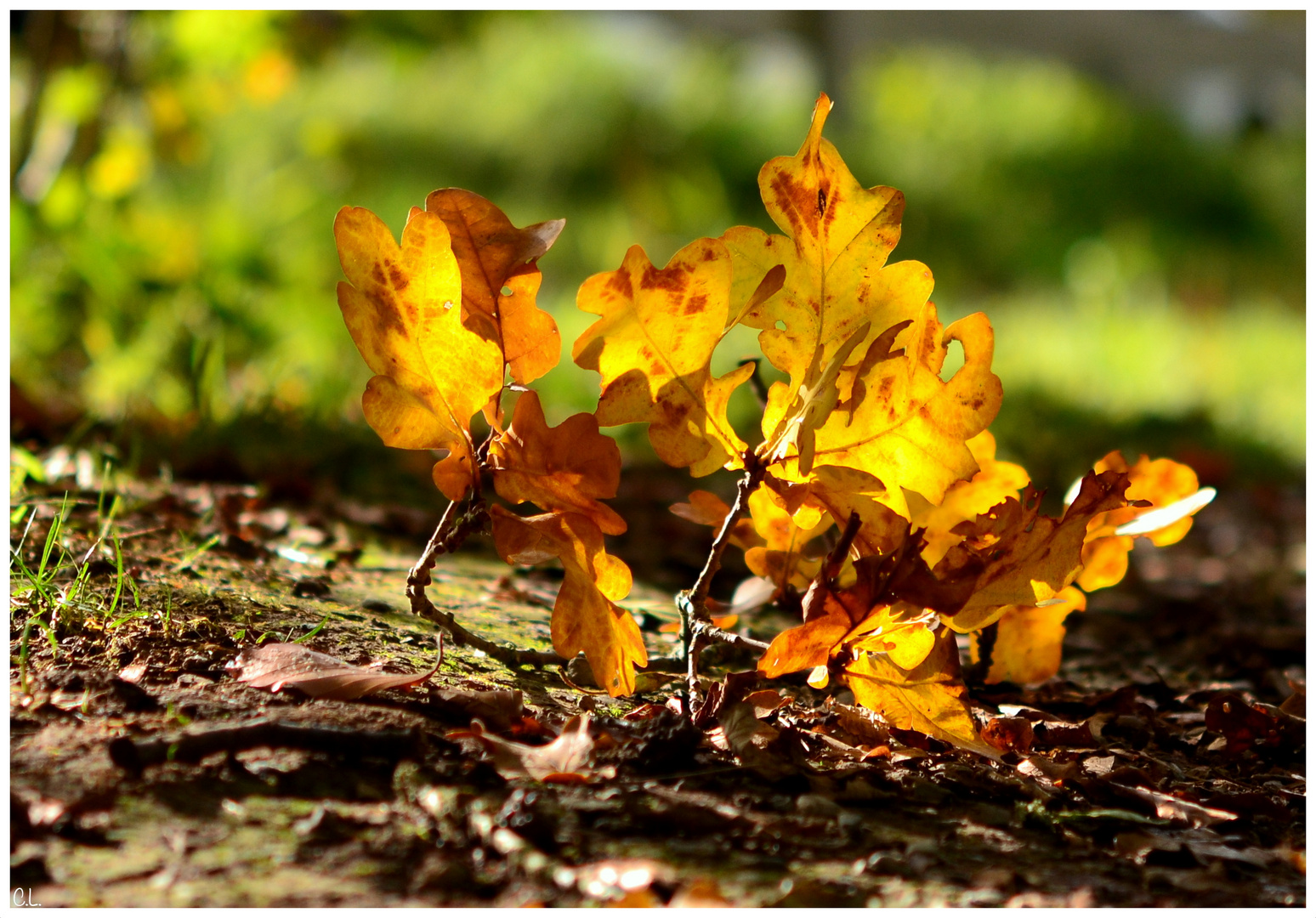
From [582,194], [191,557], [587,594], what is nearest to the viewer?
[587,594]

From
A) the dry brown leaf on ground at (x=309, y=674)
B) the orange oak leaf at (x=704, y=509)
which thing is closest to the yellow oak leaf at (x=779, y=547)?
the orange oak leaf at (x=704, y=509)

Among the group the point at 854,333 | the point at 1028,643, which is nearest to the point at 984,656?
the point at 1028,643

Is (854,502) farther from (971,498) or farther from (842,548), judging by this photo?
(971,498)

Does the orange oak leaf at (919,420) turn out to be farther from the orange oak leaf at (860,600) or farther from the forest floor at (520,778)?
the forest floor at (520,778)

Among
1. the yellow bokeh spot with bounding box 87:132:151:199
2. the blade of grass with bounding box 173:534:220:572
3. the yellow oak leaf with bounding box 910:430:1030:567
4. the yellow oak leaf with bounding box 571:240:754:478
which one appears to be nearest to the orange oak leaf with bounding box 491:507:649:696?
the yellow oak leaf with bounding box 571:240:754:478

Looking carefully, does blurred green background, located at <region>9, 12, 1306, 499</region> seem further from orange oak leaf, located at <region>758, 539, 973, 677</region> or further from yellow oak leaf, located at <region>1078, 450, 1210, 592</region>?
yellow oak leaf, located at <region>1078, 450, 1210, 592</region>

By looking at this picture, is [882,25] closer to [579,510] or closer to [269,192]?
[269,192]

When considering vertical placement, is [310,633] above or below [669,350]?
below
